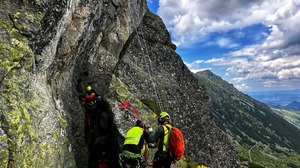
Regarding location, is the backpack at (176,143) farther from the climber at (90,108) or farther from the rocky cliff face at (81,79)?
the climber at (90,108)

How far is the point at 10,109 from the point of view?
1194cm

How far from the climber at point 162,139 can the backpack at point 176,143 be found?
327 millimetres

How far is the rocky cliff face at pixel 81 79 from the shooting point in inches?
517

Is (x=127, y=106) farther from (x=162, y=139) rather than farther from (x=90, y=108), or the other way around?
(x=162, y=139)

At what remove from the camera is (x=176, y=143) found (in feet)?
55.0

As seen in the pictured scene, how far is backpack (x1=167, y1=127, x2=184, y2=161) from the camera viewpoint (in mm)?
16672

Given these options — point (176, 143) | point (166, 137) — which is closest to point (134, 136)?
point (166, 137)

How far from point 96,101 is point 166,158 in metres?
9.86

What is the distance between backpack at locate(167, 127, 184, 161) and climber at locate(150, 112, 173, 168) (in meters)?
0.33

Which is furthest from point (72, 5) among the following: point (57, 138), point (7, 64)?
point (57, 138)

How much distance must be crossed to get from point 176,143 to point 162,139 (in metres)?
0.98

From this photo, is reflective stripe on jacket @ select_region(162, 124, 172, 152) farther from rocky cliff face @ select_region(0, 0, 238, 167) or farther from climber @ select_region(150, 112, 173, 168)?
rocky cliff face @ select_region(0, 0, 238, 167)

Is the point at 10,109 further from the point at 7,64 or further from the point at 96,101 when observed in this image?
the point at 96,101

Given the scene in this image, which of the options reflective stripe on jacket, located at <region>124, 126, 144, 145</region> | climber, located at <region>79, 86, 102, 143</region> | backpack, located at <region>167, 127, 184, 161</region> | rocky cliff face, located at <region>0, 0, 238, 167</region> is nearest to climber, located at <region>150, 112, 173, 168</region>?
backpack, located at <region>167, 127, 184, 161</region>
